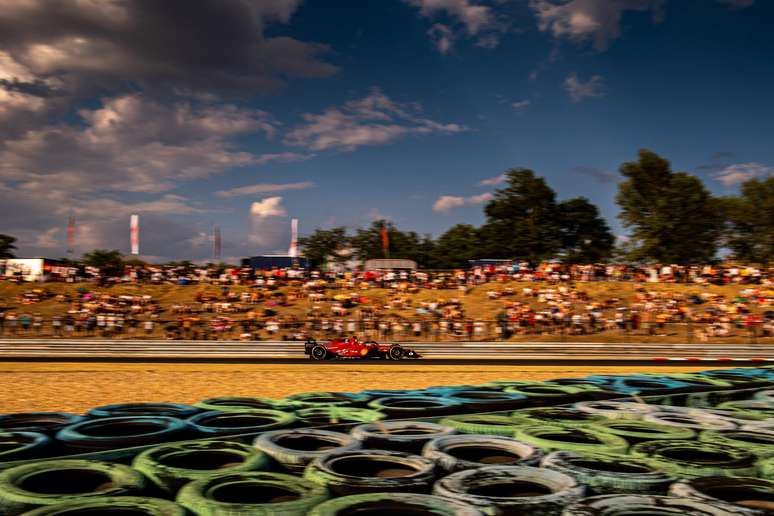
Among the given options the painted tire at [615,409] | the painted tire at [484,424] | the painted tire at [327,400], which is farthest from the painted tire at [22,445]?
the painted tire at [615,409]

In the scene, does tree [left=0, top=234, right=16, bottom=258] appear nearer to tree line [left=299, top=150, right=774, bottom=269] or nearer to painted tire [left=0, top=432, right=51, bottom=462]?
tree line [left=299, top=150, right=774, bottom=269]

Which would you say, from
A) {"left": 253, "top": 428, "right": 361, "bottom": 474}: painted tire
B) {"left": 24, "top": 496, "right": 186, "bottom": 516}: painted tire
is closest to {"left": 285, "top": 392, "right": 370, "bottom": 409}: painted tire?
{"left": 253, "top": 428, "right": 361, "bottom": 474}: painted tire

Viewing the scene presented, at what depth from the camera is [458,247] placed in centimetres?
8719

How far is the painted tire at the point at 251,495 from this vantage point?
4016mm

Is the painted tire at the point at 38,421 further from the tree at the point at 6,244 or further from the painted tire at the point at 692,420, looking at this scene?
the tree at the point at 6,244

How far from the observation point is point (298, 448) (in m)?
6.70

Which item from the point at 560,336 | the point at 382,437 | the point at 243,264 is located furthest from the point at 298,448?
the point at 243,264

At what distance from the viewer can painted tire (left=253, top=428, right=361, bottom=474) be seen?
555 cm

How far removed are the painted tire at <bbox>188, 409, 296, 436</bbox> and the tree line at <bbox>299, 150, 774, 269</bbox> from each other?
41311 millimetres

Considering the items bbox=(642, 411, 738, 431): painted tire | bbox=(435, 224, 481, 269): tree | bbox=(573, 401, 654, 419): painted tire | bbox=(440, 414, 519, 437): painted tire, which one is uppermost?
bbox=(435, 224, 481, 269): tree

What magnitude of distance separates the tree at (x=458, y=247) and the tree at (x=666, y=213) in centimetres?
2228

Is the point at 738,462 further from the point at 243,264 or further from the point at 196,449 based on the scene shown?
the point at 243,264

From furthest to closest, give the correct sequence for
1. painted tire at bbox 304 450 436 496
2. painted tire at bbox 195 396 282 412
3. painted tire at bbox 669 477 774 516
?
painted tire at bbox 195 396 282 412 → painted tire at bbox 669 477 774 516 → painted tire at bbox 304 450 436 496

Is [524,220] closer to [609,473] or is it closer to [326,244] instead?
[326,244]
